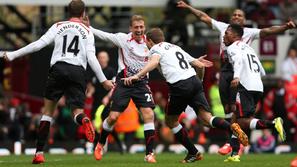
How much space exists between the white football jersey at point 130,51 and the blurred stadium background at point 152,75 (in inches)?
266

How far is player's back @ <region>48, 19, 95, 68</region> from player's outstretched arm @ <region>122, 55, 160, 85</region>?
0.80m

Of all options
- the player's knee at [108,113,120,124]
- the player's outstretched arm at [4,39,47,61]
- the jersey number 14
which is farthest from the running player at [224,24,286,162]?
the player's outstretched arm at [4,39,47,61]

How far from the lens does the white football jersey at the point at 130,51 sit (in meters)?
17.3

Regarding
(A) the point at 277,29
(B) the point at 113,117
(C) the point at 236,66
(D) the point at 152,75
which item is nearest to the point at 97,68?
(B) the point at 113,117

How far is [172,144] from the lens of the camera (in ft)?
84.6

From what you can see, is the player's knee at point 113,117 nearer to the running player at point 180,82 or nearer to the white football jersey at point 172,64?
the running player at point 180,82

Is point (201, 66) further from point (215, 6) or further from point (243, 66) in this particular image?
point (215, 6)

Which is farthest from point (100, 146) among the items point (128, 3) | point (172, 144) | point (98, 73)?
point (128, 3)

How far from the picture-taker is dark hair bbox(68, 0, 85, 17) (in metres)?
15.7

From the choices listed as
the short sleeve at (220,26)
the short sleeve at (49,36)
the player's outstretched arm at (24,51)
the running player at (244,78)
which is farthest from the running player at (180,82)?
the short sleeve at (220,26)

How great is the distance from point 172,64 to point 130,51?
4.76ft

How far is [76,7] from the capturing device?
15727 millimetres

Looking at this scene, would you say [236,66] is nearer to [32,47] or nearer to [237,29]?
[237,29]

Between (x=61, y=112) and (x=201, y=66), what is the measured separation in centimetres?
1096
